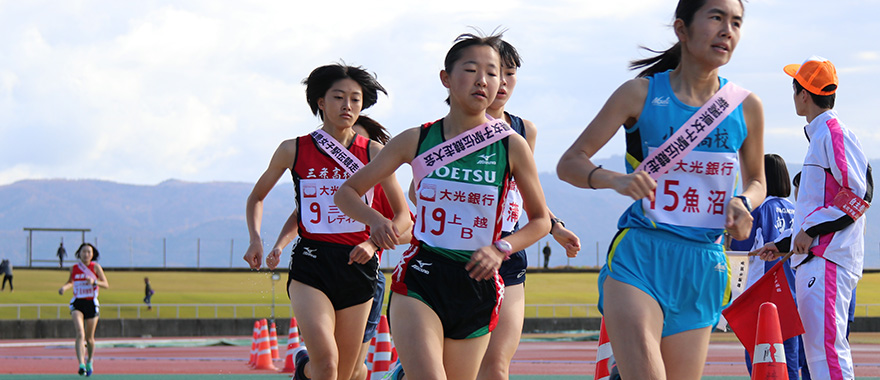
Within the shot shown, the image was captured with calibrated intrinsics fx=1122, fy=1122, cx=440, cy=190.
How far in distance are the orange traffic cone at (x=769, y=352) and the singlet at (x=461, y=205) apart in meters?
1.77

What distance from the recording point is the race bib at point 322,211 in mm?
7504

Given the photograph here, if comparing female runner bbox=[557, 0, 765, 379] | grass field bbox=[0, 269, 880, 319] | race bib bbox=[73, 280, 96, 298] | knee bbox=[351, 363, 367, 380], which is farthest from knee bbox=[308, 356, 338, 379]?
grass field bbox=[0, 269, 880, 319]

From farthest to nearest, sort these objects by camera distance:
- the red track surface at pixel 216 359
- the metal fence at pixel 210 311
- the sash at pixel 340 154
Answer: the metal fence at pixel 210 311 < the red track surface at pixel 216 359 < the sash at pixel 340 154

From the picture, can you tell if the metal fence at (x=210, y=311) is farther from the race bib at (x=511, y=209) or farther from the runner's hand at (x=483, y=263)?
the runner's hand at (x=483, y=263)

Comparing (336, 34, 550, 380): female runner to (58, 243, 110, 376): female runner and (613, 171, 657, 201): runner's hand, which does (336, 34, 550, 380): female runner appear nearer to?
(613, 171, 657, 201): runner's hand

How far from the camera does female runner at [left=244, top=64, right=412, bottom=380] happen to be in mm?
7184

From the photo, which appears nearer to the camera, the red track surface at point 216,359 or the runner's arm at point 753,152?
the runner's arm at point 753,152

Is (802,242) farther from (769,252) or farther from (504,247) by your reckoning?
(504,247)

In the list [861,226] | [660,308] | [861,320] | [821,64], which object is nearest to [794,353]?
[861,226]

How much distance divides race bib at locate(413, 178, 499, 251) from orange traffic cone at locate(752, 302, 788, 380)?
181 cm

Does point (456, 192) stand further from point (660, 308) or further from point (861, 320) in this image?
point (861, 320)

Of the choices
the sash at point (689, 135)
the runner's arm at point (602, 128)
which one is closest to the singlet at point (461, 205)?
the runner's arm at point (602, 128)

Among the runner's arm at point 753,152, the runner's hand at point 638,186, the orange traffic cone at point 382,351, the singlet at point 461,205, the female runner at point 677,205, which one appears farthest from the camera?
the orange traffic cone at point 382,351

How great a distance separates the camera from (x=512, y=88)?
6.89m
